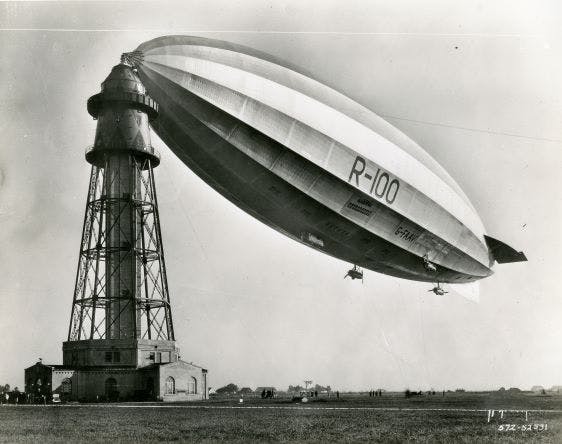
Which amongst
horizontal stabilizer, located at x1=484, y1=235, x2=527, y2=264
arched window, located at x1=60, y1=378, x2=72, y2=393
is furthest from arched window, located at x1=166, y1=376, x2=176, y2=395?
horizontal stabilizer, located at x1=484, y1=235, x2=527, y2=264

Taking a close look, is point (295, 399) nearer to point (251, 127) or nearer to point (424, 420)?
point (424, 420)

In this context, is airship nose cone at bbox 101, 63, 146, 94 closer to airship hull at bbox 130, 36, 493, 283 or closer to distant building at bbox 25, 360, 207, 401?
distant building at bbox 25, 360, 207, 401

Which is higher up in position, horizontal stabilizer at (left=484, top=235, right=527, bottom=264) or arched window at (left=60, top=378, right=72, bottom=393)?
horizontal stabilizer at (left=484, top=235, right=527, bottom=264)

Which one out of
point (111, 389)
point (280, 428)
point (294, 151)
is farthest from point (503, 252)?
point (111, 389)

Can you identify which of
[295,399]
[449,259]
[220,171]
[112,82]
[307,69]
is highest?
[112,82]

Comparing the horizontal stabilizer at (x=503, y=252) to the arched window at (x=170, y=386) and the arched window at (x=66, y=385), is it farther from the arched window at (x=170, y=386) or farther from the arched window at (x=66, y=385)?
the arched window at (x=66, y=385)


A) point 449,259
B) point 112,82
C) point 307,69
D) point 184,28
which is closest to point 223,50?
point 184,28
